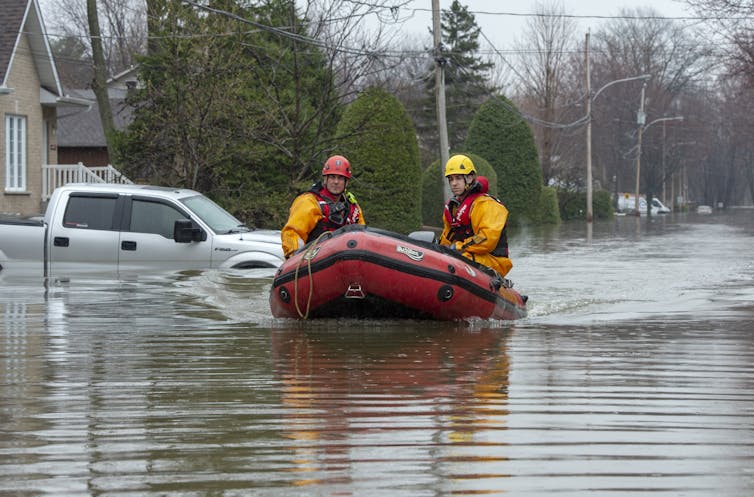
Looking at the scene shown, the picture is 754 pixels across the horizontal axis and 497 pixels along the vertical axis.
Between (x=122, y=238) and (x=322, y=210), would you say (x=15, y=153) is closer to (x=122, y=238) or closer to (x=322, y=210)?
(x=122, y=238)

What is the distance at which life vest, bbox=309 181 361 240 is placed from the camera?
13016 millimetres

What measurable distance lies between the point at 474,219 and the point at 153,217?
5428mm

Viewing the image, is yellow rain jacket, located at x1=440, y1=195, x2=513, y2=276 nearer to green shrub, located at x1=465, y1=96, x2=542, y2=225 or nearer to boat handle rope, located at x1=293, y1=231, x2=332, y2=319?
boat handle rope, located at x1=293, y1=231, x2=332, y2=319

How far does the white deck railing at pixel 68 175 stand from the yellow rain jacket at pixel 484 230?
65.4 feet

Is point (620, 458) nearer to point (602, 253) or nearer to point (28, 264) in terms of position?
point (28, 264)

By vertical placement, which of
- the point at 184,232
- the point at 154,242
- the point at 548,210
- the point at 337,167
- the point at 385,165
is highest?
the point at 385,165

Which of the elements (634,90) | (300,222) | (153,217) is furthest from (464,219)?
(634,90)

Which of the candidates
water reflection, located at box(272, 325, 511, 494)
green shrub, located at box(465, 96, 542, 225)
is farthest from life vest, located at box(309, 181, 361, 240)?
green shrub, located at box(465, 96, 542, 225)

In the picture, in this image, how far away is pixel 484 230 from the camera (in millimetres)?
12695

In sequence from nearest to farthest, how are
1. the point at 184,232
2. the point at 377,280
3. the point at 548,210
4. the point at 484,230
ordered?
the point at 377,280 → the point at 484,230 → the point at 184,232 → the point at 548,210

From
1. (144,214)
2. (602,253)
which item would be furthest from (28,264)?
(602,253)

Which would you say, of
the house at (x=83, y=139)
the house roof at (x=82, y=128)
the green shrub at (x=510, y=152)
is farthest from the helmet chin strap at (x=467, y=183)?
the green shrub at (x=510, y=152)

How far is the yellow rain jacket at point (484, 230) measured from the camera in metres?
12.7

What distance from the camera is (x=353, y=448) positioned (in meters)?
5.96
